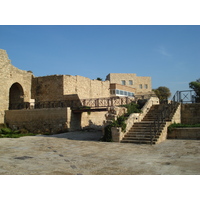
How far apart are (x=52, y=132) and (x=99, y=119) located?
19.4ft

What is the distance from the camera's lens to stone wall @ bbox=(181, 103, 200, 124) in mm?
15042

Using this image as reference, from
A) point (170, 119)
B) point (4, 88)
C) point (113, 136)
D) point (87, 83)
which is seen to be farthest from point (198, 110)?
point (4, 88)

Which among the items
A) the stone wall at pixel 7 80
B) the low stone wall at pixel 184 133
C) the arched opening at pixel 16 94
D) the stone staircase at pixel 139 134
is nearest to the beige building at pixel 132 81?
the stone wall at pixel 7 80

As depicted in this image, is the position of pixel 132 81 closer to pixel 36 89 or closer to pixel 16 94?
pixel 36 89

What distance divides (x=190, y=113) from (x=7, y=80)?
1703 cm

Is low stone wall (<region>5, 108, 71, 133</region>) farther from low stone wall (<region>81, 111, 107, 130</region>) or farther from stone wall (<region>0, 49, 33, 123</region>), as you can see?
low stone wall (<region>81, 111, 107, 130</region>)

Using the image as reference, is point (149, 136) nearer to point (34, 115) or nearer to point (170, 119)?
point (170, 119)

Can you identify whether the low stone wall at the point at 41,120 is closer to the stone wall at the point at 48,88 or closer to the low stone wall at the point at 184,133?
the stone wall at the point at 48,88

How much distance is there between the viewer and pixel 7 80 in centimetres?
2152

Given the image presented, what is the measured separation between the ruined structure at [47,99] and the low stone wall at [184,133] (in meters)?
4.82

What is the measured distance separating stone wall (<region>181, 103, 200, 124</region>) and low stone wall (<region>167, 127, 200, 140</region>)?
378 centimetres

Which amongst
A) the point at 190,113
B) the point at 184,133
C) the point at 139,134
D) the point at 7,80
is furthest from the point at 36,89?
the point at 184,133

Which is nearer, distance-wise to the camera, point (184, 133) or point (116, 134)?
point (116, 134)

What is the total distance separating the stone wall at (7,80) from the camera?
20797 mm
